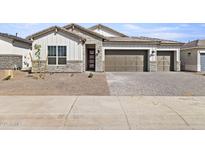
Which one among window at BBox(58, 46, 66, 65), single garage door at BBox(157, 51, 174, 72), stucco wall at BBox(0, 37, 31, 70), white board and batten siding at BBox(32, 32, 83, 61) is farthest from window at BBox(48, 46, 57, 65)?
single garage door at BBox(157, 51, 174, 72)

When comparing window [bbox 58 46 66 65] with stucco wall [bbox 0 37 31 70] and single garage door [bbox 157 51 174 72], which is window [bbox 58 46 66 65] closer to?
stucco wall [bbox 0 37 31 70]

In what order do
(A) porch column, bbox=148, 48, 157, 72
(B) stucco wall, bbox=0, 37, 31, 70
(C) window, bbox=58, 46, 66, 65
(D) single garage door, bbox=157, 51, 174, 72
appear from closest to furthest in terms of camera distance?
(C) window, bbox=58, 46, 66, 65 → (B) stucco wall, bbox=0, 37, 31, 70 → (A) porch column, bbox=148, 48, 157, 72 → (D) single garage door, bbox=157, 51, 174, 72

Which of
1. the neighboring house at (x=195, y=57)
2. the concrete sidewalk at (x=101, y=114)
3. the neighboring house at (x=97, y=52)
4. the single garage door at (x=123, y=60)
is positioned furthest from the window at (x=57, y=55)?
the neighboring house at (x=195, y=57)

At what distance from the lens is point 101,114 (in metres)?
7.87

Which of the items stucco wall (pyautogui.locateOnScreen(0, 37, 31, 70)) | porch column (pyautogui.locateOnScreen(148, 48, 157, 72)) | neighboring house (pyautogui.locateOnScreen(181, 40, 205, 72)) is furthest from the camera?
neighboring house (pyautogui.locateOnScreen(181, 40, 205, 72))

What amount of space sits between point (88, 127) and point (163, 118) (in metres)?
2.33

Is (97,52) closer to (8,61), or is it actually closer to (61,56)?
(61,56)

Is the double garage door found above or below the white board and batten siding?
below

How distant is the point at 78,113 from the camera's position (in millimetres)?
7922

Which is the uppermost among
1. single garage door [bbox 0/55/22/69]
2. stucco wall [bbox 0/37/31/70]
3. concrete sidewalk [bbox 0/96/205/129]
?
stucco wall [bbox 0/37/31/70]

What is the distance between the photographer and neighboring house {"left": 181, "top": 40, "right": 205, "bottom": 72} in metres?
28.6

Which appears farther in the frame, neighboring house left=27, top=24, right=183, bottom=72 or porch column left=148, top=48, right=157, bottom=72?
porch column left=148, top=48, right=157, bottom=72
